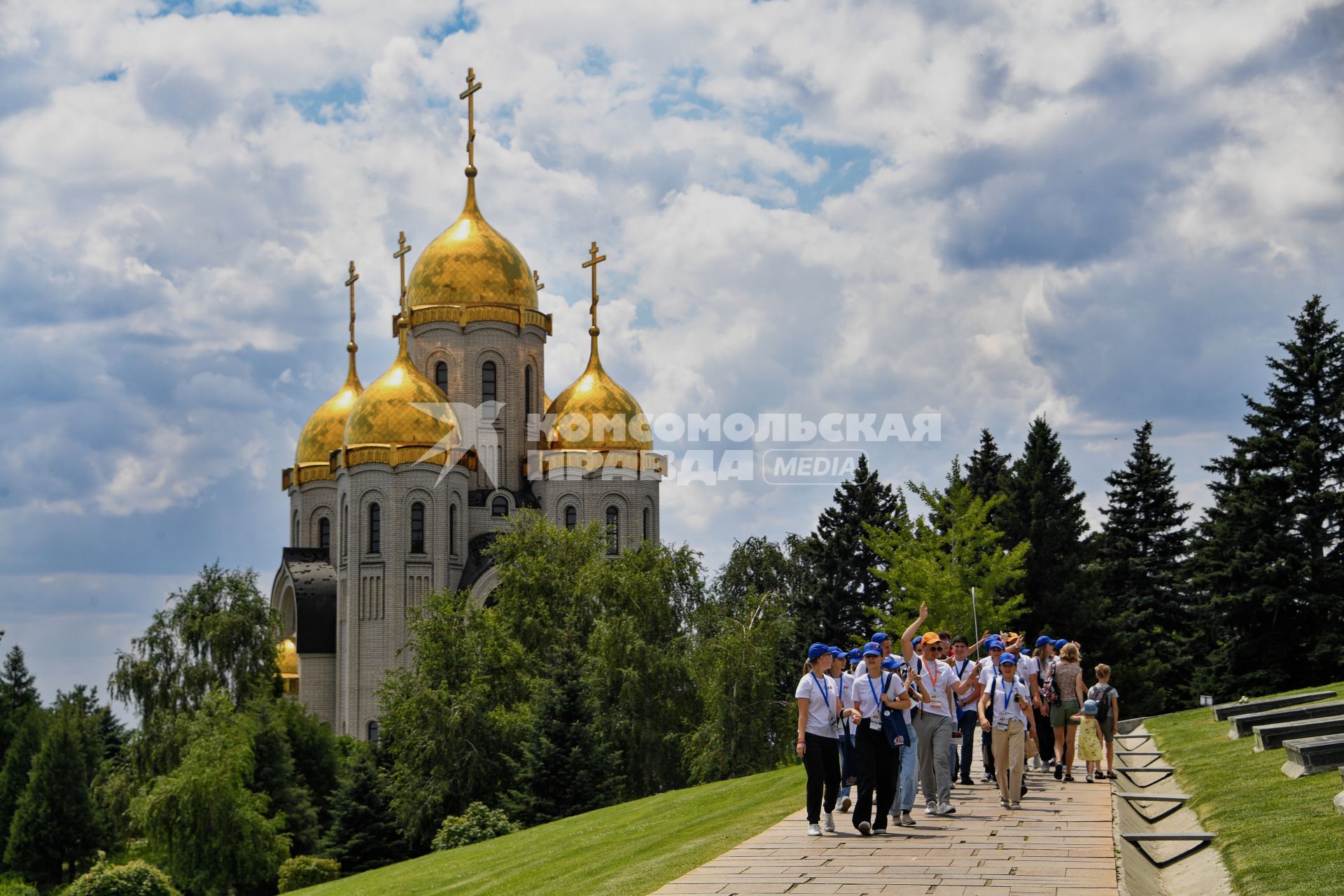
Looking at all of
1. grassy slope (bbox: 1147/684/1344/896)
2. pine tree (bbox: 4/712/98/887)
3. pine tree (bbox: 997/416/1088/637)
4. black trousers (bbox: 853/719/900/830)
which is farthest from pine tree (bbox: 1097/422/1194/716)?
pine tree (bbox: 4/712/98/887)

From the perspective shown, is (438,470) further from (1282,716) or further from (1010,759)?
(1010,759)

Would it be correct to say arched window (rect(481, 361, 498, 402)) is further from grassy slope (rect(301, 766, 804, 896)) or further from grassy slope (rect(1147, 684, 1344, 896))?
grassy slope (rect(1147, 684, 1344, 896))

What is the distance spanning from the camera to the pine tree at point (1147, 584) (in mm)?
40906

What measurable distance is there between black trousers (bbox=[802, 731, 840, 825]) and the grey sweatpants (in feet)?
4.09

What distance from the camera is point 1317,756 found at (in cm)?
1352

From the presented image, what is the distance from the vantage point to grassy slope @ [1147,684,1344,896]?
10094mm

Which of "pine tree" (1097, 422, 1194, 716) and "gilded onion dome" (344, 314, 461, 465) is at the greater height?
"gilded onion dome" (344, 314, 461, 465)

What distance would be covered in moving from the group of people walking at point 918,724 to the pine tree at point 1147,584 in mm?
25479

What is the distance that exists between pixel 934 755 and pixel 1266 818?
3.09 meters

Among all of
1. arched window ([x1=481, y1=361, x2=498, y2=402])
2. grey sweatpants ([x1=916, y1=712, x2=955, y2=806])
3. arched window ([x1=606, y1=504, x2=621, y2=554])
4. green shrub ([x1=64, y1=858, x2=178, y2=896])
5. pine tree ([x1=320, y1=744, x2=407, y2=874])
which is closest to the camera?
grey sweatpants ([x1=916, y1=712, x2=955, y2=806])

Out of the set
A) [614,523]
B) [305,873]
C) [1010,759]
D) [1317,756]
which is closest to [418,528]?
[614,523]

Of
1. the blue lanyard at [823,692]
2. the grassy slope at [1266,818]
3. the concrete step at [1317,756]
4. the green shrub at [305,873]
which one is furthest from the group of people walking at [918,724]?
the green shrub at [305,873]

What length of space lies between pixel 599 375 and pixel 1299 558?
28.9 metres

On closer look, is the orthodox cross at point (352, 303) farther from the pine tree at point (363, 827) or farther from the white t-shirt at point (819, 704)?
the white t-shirt at point (819, 704)
